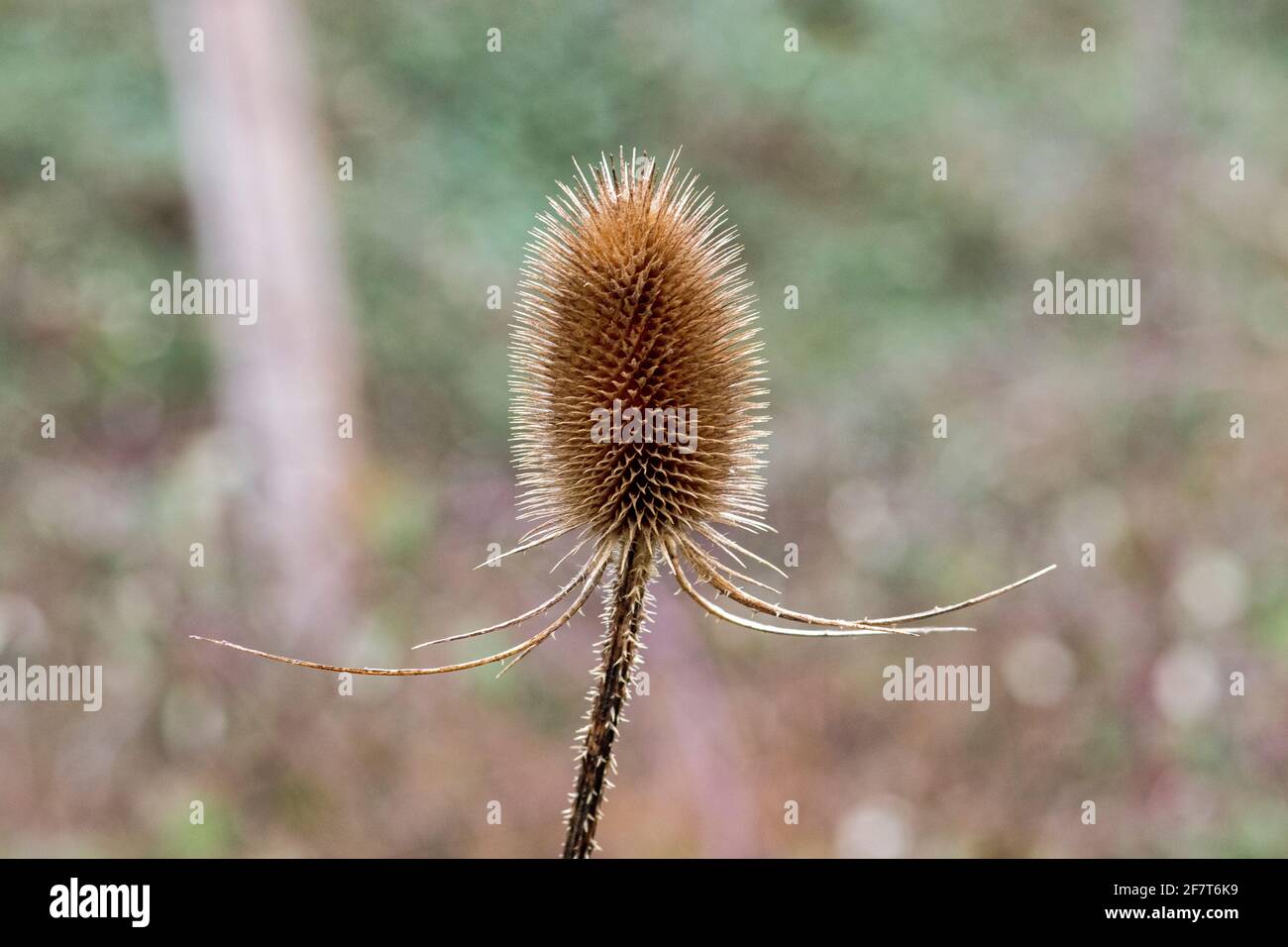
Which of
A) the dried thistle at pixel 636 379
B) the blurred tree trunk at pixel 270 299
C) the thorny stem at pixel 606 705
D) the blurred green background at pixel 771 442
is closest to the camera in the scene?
the thorny stem at pixel 606 705

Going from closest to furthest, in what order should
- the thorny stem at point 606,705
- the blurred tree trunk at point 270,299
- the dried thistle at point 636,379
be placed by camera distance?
the thorny stem at point 606,705
the dried thistle at point 636,379
the blurred tree trunk at point 270,299

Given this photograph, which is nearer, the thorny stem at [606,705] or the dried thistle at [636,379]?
the thorny stem at [606,705]

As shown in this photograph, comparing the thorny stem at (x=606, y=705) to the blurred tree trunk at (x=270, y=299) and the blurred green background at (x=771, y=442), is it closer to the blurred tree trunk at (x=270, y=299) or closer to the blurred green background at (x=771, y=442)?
the blurred green background at (x=771, y=442)

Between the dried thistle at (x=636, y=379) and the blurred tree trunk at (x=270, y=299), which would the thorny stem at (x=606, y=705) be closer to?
the dried thistle at (x=636, y=379)

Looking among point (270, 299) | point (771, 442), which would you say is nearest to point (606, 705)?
point (270, 299)

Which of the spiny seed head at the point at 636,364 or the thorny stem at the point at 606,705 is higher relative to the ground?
the spiny seed head at the point at 636,364

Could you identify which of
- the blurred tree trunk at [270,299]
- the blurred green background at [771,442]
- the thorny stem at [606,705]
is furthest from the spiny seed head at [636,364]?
the blurred tree trunk at [270,299]

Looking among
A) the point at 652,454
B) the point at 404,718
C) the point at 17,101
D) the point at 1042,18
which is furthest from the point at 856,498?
the point at 17,101
